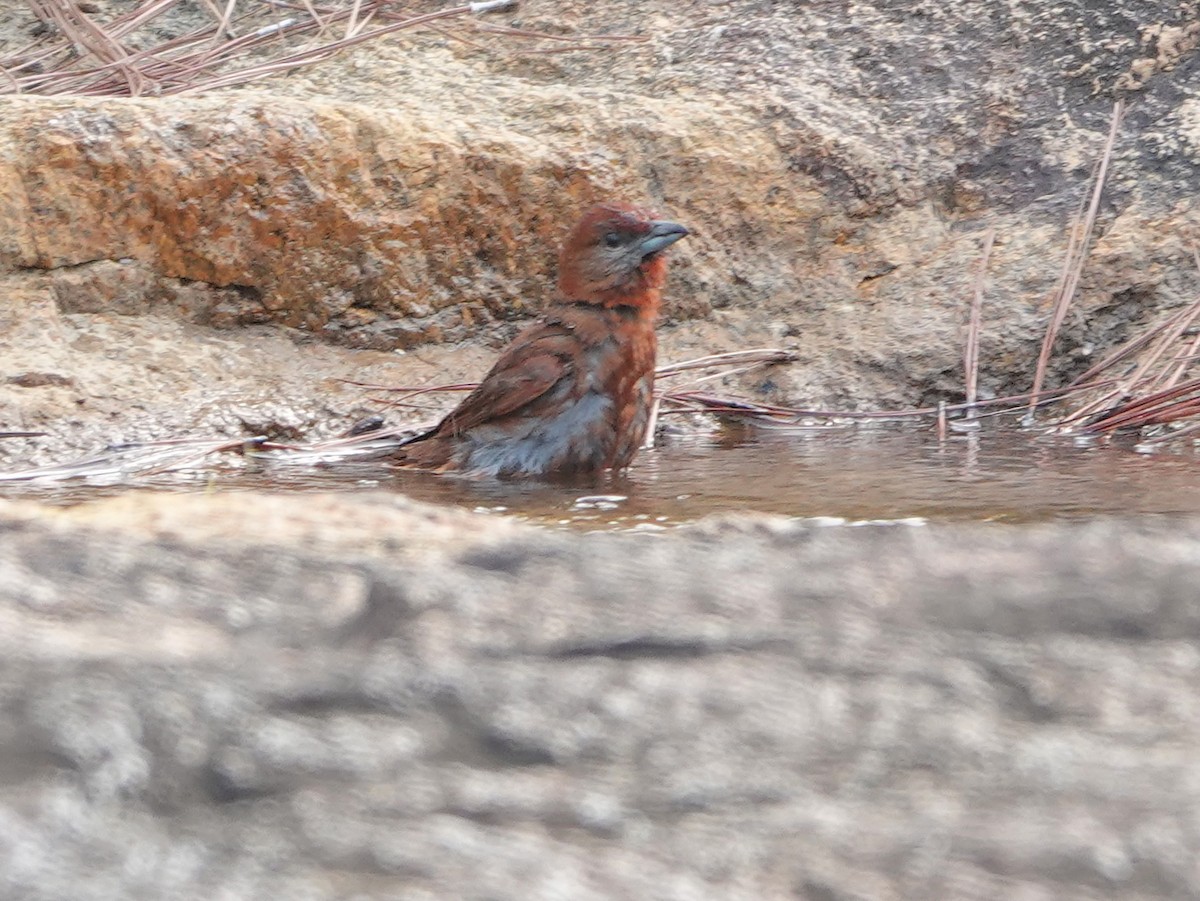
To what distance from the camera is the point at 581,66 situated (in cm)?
585

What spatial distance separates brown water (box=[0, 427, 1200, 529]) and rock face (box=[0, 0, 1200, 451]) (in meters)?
0.80

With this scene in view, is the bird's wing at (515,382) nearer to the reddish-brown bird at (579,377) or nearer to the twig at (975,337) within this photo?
the reddish-brown bird at (579,377)

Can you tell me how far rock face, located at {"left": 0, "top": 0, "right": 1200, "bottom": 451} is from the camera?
4832mm

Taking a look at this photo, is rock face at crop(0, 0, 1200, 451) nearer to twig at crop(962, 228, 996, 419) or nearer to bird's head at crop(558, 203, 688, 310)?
twig at crop(962, 228, 996, 419)

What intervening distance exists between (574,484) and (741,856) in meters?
2.00

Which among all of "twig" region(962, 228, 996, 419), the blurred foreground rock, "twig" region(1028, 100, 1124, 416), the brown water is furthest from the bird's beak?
the blurred foreground rock

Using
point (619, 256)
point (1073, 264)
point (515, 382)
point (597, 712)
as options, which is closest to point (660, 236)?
point (619, 256)

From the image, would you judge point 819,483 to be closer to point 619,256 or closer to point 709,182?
point 619,256

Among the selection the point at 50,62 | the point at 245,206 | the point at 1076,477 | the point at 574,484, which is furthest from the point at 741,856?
the point at 50,62

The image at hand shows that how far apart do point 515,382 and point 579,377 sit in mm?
191

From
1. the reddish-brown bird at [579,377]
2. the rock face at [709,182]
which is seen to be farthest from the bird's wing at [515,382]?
the rock face at [709,182]

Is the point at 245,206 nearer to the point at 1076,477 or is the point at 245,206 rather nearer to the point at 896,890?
the point at 1076,477

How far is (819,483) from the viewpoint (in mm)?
2928

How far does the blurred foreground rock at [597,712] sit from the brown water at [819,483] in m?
0.30
